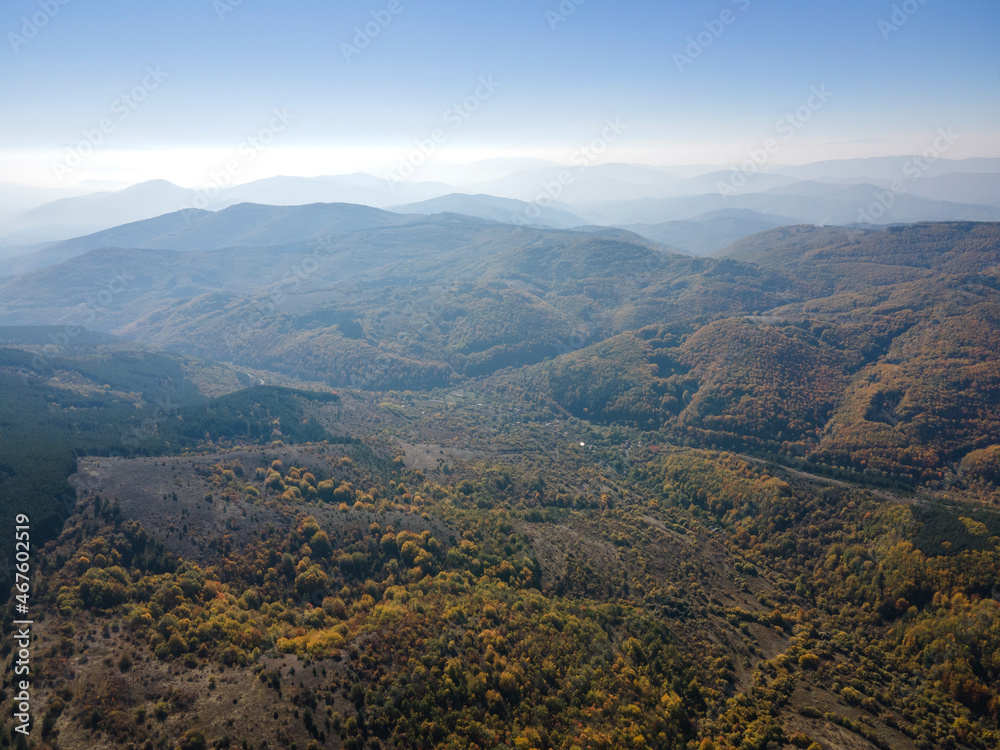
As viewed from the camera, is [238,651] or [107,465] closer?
[238,651]

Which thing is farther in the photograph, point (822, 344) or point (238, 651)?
point (822, 344)

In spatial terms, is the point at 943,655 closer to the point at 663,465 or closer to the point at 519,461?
the point at 663,465

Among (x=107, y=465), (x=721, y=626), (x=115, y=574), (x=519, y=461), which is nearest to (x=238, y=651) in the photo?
(x=115, y=574)

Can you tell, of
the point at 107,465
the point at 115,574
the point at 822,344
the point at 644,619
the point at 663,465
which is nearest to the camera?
the point at 115,574

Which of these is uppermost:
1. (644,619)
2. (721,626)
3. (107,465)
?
(107,465)

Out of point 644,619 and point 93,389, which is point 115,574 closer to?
point 644,619

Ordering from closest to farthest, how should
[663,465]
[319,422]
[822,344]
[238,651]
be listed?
[238,651] → [663,465] → [319,422] → [822,344]

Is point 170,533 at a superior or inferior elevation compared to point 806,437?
superior

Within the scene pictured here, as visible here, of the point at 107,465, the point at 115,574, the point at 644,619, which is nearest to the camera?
the point at 115,574

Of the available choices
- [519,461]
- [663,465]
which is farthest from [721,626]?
[519,461]
